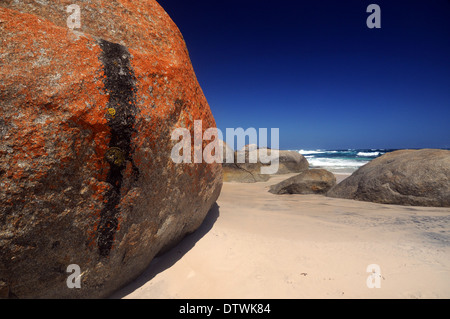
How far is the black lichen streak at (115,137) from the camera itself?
143cm

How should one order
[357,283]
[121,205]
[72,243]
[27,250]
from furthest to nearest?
[357,283], [121,205], [72,243], [27,250]

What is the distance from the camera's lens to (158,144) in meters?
1.62

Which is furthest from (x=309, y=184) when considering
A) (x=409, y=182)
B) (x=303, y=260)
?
(x=303, y=260)

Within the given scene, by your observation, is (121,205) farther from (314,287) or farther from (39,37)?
(314,287)

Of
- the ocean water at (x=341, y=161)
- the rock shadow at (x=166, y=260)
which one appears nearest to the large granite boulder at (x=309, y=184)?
the rock shadow at (x=166, y=260)

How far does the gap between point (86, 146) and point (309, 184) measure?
463 cm

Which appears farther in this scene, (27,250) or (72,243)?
(72,243)

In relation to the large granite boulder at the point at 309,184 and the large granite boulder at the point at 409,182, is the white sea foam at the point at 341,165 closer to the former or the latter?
the large granite boulder at the point at 309,184

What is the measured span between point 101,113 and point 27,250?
0.81m

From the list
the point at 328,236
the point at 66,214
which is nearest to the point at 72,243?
the point at 66,214

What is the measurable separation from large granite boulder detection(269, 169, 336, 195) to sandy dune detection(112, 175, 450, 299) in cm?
220

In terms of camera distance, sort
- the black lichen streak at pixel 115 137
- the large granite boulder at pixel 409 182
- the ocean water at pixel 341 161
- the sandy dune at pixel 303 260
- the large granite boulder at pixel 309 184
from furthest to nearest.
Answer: the ocean water at pixel 341 161
the large granite boulder at pixel 309 184
the large granite boulder at pixel 409 182
the sandy dune at pixel 303 260
the black lichen streak at pixel 115 137

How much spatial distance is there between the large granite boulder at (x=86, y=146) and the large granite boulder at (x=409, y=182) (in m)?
3.59

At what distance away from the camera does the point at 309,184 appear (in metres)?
5.12
